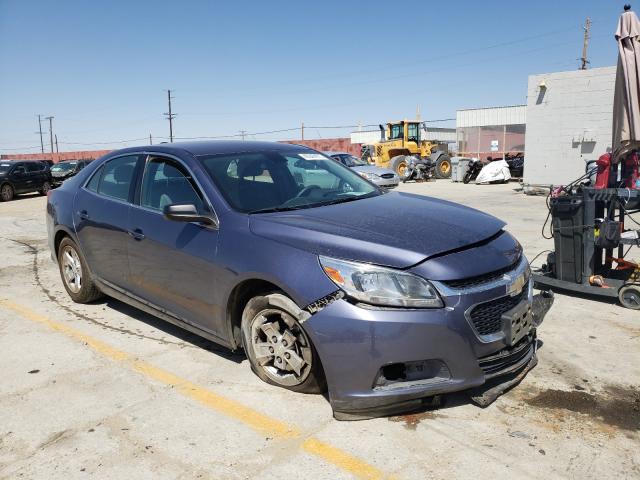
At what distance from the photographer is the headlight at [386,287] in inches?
109

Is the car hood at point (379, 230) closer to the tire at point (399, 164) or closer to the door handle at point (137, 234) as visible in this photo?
the door handle at point (137, 234)

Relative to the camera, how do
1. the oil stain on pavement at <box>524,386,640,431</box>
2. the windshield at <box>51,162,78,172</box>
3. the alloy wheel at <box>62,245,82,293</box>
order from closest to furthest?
the oil stain on pavement at <box>524,386,640,431</box> < the alloy wheel at <box>62,245,82,293</box> < the windshield at <box>51,162,78,172</box>

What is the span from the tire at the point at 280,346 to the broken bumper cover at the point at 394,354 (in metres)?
0.22

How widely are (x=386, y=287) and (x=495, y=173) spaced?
21419 millimetres

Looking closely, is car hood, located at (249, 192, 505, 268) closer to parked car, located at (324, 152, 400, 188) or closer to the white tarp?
parked car, located at (324, 152, 400, 188)

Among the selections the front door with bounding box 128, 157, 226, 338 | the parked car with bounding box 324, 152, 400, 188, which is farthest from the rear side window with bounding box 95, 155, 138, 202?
the parked car with bounding box 324, 152, 400, 188

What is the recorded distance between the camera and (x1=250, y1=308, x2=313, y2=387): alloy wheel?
314 centimetres

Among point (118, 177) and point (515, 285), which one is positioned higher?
point (118, 177)

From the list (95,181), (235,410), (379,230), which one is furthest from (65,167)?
(379,230)

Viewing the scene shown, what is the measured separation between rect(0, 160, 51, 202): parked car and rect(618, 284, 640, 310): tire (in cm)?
2219

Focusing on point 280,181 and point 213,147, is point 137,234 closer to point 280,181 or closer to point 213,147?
point 213,147

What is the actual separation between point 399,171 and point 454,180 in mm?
3161

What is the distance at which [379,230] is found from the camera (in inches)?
122

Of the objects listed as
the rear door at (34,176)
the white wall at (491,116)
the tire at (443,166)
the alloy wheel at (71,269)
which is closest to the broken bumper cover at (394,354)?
the alloy wheel at (71,269)
